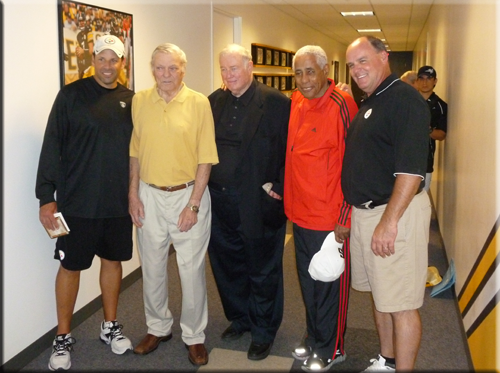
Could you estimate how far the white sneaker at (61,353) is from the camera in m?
2.47

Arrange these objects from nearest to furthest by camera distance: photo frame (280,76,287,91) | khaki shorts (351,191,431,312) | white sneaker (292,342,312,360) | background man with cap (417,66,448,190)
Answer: khaki shorts (351,191,431,312) → white sneaker (292,342,312,360) → background man with cap (417,66,448,190) → photo frame (280,76,287,91)

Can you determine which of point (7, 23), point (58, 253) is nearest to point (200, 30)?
point (7, 23)

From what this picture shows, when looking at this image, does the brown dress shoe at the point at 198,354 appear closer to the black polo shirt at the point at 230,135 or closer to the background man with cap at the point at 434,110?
the black polo shirt at the point at 230,135

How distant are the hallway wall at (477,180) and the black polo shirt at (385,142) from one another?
0.59 meters

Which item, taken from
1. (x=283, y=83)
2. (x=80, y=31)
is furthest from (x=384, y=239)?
(x=283, y=83)

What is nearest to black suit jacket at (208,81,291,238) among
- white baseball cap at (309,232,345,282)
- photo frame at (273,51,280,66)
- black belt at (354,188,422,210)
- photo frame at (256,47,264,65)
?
white baseball cap at (309,232,345,282)

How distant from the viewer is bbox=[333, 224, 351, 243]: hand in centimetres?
222

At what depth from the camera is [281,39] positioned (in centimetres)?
814

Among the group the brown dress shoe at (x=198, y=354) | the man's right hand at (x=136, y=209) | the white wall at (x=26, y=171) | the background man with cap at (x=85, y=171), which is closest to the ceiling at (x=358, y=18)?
the white wall at (x=26, y=171)

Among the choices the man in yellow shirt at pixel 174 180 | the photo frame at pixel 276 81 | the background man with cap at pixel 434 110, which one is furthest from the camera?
the photo frame at pixel 276 81

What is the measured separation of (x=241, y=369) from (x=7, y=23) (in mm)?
1990

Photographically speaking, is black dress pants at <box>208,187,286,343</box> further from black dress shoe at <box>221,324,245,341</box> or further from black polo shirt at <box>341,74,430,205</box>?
black polo shirt at <box>341,74,430,205</box>

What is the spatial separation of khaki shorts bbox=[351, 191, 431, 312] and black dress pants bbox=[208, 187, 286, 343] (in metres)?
0.61

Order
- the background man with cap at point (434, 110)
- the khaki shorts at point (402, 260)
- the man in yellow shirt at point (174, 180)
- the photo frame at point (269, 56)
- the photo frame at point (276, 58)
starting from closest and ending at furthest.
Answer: the khaki shorts at point (402, 260)
the man in yellow shirt at point (174, 180)
the background man with cap at point (434, 110)
the photo frame at point (269, 56)
the photo frame at point (276, 58)
